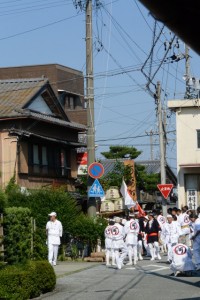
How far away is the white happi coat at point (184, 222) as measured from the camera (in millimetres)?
24522

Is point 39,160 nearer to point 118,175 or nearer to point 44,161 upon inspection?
point 44,161

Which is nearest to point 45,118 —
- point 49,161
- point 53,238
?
point 49,161

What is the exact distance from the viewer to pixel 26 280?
578 inches

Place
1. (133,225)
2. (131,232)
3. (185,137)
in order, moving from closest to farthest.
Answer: (131,232)
(133,225)
(185,137)

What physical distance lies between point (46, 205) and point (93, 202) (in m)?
2.38

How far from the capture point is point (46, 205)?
90.0 feet

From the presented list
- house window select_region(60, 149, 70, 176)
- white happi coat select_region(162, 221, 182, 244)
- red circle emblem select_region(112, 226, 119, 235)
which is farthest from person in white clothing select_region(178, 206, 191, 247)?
house window select_region(60, 149, 70, 176)

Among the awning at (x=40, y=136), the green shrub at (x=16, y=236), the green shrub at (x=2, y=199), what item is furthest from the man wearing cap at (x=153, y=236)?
the green shrub at (x=2, y=199)

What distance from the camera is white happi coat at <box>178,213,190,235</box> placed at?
80.5 ft

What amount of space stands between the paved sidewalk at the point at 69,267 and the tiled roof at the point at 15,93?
1169cm

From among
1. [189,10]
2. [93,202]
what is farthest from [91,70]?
[189,10]

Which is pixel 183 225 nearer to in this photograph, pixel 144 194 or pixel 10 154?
pixel 10 154

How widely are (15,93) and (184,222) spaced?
15044 millimetres

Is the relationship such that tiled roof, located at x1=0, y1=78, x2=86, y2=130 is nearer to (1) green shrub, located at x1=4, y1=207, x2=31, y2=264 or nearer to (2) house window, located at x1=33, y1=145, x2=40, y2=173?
(2) house window, located at x1=33, y1=145, x2=40, y2=173
